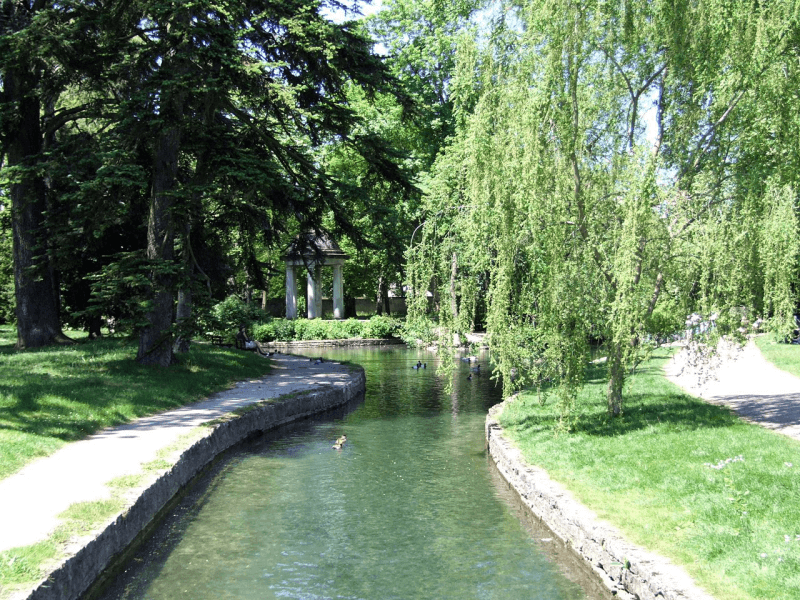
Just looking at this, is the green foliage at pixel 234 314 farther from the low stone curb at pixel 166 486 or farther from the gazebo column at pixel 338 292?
the gazebo column at pixel 338 292

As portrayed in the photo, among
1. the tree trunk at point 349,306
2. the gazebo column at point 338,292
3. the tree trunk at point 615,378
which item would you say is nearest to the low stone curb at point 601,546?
the tree trunk at point 615,378

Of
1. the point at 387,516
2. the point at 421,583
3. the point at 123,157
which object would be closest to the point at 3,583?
the point at 421,583

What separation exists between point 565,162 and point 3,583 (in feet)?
31.2

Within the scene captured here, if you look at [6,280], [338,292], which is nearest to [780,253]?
[338,292]

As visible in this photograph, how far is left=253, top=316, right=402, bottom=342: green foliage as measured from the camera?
4203cm

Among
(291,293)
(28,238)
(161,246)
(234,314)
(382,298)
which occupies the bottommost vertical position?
(234,314)

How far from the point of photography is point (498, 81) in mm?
13109

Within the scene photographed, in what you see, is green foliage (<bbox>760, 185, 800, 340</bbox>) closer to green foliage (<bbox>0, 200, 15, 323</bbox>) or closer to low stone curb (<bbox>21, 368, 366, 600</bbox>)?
low stone curb (<bbox>21, 368, 366, 600</bbox>)

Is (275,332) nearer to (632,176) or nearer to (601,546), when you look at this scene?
(632,176)

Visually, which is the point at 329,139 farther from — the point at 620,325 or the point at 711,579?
the point at 711,579

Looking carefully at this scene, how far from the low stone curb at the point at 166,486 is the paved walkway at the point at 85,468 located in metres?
0.41

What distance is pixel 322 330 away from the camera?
139 feet

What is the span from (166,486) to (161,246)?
30.6 feet

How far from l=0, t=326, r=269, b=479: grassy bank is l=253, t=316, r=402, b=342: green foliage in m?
18.9
